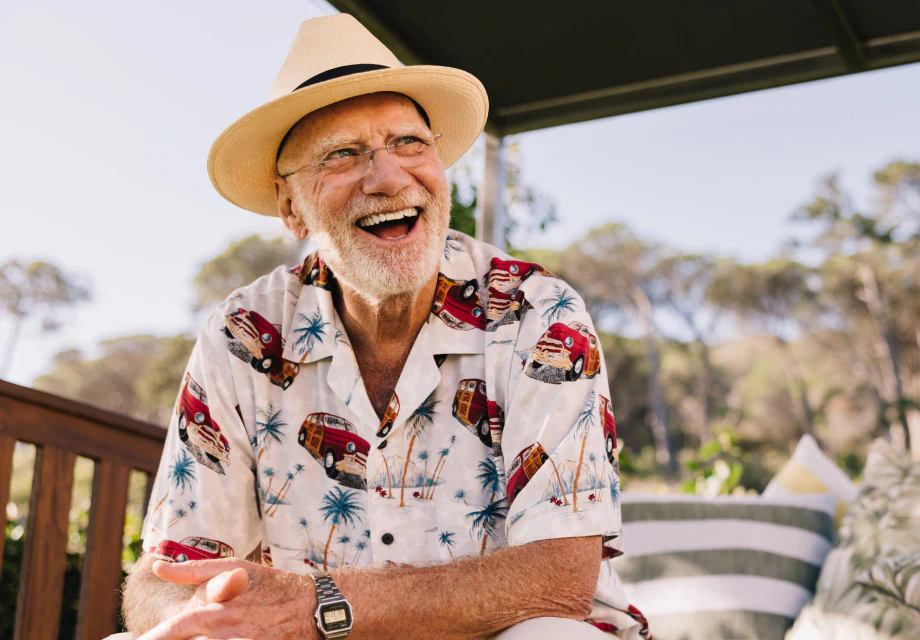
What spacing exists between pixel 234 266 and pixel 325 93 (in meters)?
14.4

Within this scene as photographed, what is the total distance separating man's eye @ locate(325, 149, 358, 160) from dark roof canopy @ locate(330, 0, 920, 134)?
3.34ft

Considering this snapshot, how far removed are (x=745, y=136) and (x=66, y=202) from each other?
12.8 metres

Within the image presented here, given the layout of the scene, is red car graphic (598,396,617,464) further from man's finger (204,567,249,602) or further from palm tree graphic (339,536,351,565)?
man's finger (204,567,249,602)

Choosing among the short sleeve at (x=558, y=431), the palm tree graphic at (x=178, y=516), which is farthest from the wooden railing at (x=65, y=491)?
the short sleeve at (x=558, y=431)

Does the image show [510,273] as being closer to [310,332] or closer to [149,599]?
[310,332]

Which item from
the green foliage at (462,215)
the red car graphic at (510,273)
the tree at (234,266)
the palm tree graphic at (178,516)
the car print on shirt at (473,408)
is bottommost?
the palm tree graphic at (178,516)

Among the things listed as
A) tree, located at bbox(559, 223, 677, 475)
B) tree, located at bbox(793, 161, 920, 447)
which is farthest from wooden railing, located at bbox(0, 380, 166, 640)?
tree, located at bbox(559, 223, 677, 475)

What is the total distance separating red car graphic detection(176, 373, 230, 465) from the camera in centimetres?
182

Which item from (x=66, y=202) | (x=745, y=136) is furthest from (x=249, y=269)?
(x=745, y=136)

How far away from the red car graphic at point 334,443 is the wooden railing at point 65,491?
2.78 feet

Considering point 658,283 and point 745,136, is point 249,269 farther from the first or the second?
point 745,136

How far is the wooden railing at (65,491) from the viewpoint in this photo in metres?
2.20

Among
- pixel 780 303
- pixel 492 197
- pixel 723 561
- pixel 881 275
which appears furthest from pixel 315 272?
pixel 780 303

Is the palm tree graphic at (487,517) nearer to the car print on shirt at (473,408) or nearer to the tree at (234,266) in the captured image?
the car print on shirt at (473,408)
